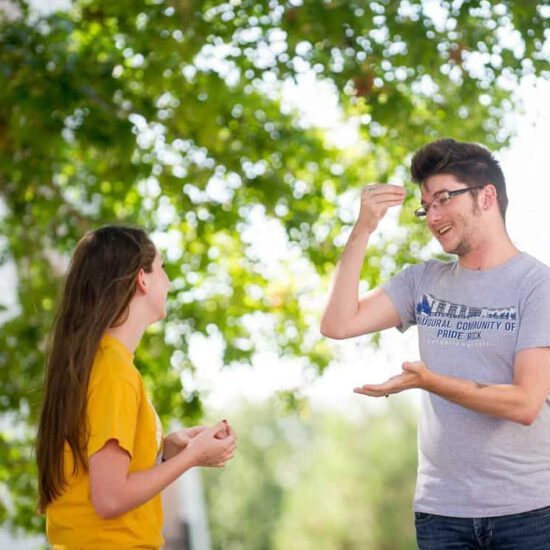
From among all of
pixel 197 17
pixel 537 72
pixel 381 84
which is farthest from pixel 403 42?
pixel 197 17

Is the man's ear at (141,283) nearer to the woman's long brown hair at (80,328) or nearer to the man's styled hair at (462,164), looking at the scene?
the woman's long brown hair at (80,328)

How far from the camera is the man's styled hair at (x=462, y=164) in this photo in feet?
A: 8.31

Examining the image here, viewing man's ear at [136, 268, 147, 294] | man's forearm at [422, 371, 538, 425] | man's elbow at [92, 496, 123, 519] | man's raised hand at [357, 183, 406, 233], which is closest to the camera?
man's elbow at [92, 496, 123, 519]

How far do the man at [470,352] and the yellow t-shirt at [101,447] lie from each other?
48cm

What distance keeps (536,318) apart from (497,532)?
0.49m

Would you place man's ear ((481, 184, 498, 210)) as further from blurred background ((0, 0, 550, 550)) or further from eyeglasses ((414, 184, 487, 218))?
blurred background ((0, 0, 550, 550))

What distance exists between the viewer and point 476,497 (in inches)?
91.7

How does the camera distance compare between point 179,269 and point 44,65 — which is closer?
point 44,65

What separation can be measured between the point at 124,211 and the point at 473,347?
3.69 metres

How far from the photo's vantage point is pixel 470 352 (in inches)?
94.4

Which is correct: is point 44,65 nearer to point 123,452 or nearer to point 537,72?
point 537,72

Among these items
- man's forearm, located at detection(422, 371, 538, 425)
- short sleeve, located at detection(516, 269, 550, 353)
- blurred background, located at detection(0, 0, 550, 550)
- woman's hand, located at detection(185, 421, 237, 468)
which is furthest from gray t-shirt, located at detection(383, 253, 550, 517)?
blurred background, located at detection(0, 0, 550, 550)

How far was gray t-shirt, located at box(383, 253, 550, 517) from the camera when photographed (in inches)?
91.4

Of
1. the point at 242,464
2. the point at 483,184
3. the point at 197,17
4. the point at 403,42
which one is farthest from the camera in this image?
the point at 242,464
